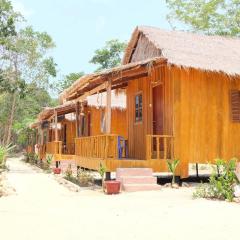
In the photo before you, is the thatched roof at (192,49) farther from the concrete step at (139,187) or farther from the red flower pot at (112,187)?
the red flower pot at (112,187)

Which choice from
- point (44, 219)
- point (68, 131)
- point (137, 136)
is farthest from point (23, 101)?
point (44, 219)

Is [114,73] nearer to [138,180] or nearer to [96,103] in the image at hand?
[138,180]

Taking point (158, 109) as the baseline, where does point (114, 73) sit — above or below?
above

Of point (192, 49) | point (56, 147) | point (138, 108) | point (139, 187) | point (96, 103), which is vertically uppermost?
point (192, 49)

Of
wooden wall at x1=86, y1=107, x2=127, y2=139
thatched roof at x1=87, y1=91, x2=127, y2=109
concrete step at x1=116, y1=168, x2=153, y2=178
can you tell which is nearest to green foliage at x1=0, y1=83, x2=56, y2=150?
wooden wall at x1=86, y1=107, x2=127, y2=139

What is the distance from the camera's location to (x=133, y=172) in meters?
12.1

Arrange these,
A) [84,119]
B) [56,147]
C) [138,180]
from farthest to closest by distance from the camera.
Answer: [84,119]
[56,147]
[138,180]

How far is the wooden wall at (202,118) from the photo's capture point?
1302 centimetres

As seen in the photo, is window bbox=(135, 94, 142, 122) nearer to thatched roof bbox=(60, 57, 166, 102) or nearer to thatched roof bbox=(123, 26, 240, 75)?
thatched roof bbox=(123, 26, 240, 75)

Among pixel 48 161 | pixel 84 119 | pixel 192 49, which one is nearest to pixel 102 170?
pixel 192 49

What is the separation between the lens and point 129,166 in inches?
494

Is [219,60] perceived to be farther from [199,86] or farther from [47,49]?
[47,49]

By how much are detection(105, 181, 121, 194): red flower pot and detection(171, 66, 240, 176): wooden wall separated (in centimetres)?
267

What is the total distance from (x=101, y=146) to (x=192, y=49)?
4335mm
